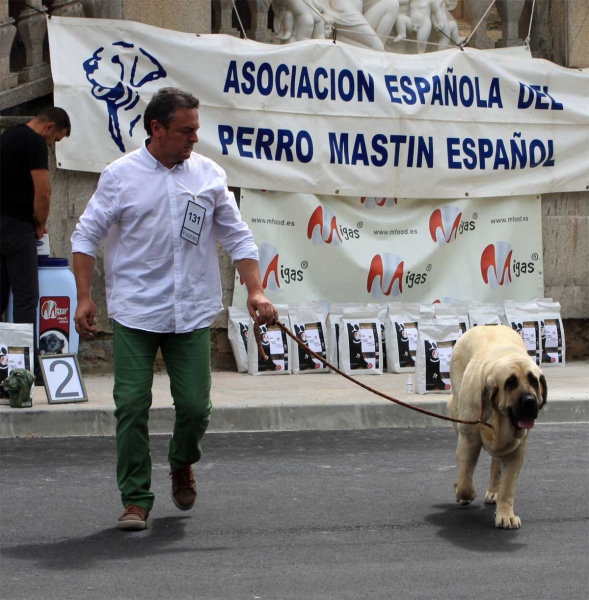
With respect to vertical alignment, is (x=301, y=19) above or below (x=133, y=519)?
above

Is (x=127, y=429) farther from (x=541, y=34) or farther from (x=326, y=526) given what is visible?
(x=541, y=34)

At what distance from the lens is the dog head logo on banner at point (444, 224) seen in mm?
11008

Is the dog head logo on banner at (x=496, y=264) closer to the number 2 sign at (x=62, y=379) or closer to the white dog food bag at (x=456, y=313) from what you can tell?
the white dog food bag at (x=456, y=313)

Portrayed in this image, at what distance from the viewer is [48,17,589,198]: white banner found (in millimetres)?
9820

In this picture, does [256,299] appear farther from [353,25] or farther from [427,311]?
[353,25]

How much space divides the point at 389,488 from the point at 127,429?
1586 millimetres

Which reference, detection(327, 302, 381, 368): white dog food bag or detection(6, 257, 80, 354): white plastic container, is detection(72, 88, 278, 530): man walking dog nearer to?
detection(6, 257, 80, 354): white plastic container

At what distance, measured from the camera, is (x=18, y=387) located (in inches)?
311

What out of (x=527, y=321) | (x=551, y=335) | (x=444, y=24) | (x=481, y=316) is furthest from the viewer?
(x=444, y=24)

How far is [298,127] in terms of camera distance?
10461 millimetres

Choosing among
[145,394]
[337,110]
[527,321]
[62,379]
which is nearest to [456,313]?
[527,321]

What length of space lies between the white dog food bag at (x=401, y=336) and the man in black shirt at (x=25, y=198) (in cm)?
305

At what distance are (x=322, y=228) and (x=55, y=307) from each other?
8.48ft

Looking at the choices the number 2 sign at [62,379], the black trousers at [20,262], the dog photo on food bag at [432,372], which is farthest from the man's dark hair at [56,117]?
the dog photo on food bag at [432,372]
